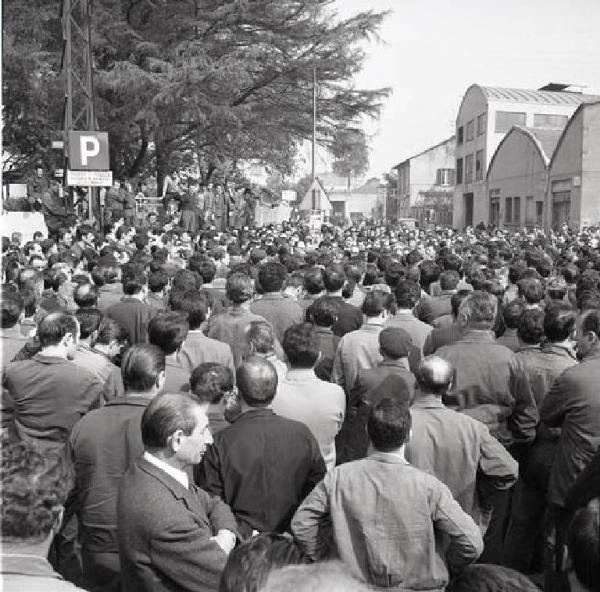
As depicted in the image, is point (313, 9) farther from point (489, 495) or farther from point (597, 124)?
point (489, 495)

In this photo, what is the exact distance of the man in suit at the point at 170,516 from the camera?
2.72 meters

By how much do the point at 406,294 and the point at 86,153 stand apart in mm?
12518

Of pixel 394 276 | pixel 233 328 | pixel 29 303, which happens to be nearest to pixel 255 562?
pixel 233 328

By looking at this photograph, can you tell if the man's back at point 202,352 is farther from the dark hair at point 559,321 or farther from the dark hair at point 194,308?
the dark hair at point 559,321

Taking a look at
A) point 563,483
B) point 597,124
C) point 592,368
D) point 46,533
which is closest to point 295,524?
point 46,533

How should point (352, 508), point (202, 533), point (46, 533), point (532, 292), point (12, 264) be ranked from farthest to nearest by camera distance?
point (12, 264) < point (532, 292) < point (352, 508) < point (202, 533) < point (46, 533)

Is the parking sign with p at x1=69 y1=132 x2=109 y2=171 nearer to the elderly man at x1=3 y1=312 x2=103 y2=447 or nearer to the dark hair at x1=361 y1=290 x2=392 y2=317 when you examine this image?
the dark hair at x1=361 y1=290 x2=392 y2=317

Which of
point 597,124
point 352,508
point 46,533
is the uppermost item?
point 597,124

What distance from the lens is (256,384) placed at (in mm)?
3641

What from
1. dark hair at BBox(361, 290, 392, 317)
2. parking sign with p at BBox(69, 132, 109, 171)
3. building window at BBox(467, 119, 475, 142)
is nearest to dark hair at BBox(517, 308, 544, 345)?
dark hair at BBox(361, 290, 392, 317)

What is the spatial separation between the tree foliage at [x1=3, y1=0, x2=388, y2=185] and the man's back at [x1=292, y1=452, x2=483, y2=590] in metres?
22.9

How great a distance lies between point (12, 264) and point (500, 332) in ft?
20.1

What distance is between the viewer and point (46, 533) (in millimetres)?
2238

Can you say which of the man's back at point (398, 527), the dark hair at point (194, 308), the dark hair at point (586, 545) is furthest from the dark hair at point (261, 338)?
the dark hair at point (586, 545)
